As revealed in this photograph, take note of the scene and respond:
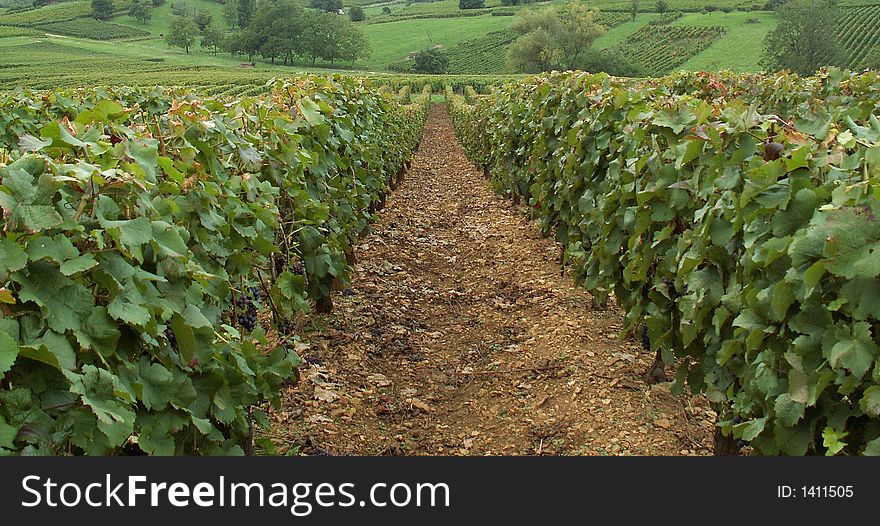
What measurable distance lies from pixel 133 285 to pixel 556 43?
281ft

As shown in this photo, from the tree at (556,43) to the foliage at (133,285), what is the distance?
7929cm

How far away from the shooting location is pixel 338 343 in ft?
20.4

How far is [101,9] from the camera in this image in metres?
116

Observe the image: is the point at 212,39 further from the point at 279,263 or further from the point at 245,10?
the point at 279,263

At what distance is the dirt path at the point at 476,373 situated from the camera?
187 inches

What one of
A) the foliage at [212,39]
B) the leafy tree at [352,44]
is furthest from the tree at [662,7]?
the foliage at [212,39]

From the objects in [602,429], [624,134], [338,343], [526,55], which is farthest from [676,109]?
[526,55]

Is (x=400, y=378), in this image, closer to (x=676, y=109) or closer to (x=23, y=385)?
(x=676, y=109)

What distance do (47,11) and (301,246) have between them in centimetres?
13733

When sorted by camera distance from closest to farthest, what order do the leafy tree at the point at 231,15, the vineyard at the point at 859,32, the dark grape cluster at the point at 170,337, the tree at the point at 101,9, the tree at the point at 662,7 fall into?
1. the dark grape cluster at the point at 170,337
2. the vineyard at the point at 859,32
3. the tree at the point at 662,7
4. the tree at the point at 101,9
5. the leafy tree at the point at 231,15

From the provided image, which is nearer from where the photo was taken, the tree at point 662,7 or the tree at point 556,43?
the tree at point 556,43

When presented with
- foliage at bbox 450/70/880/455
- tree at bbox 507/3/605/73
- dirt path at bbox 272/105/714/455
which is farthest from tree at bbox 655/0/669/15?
foliage at bbox 450/70/880/455

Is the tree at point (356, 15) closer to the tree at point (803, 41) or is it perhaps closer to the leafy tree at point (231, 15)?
the leafy tree at point (231, 15)

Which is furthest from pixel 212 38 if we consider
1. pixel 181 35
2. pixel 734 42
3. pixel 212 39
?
pixel 734 42
